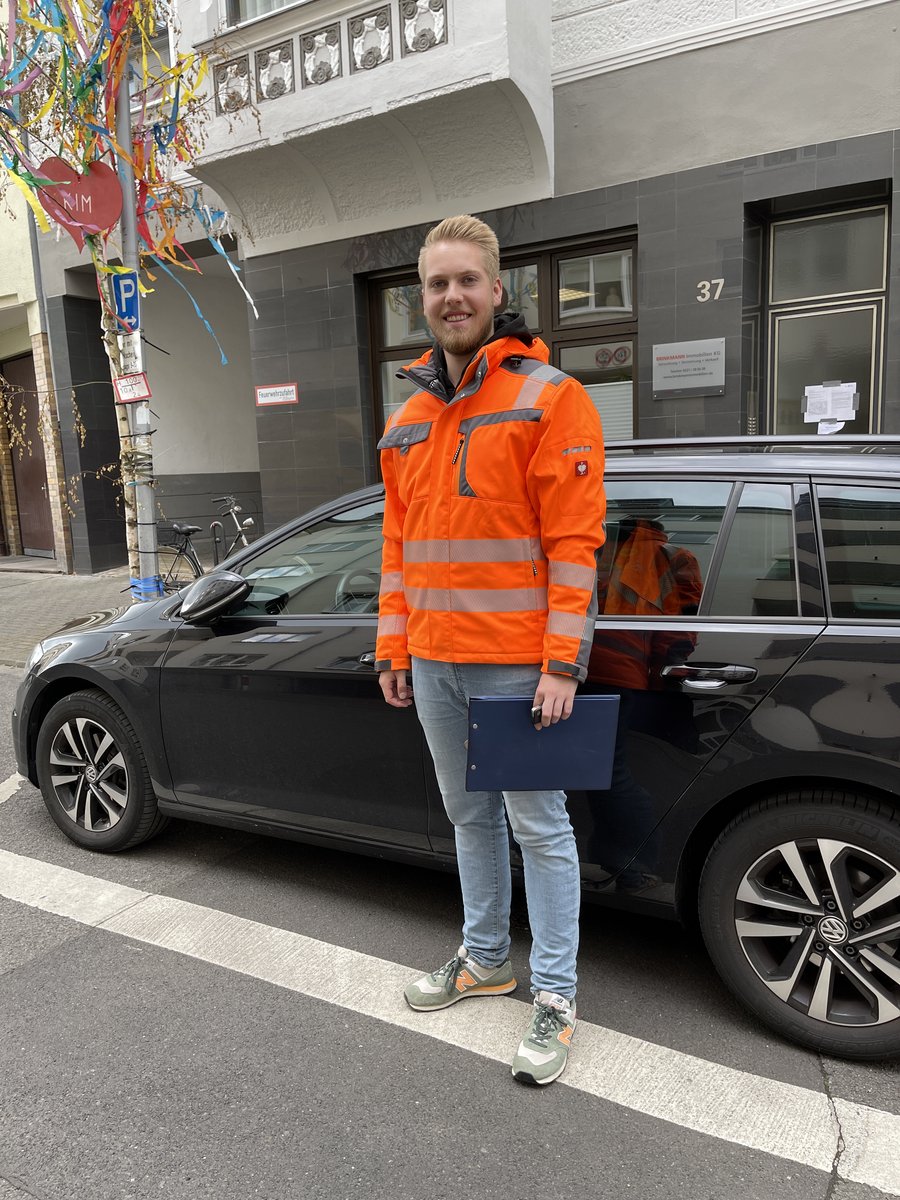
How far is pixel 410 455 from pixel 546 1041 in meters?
1.60

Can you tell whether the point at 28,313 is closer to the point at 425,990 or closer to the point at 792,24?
the point at 792,24

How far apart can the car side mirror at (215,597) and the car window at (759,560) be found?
166 centimetres

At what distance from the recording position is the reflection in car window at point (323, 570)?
3.16 metres

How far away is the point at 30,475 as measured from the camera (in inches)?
594

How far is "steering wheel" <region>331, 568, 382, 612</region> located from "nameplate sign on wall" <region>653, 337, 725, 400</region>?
19.0 feet

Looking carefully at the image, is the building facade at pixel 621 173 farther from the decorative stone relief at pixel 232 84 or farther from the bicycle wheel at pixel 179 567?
the bicycle wheel at pixel 179 567

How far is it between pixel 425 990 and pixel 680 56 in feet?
26.5

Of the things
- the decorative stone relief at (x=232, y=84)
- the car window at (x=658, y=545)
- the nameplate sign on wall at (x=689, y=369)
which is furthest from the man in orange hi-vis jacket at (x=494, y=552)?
the decorative stone relief at (x=232, y=84)

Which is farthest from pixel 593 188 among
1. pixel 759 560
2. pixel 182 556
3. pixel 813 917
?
pixel 813 917

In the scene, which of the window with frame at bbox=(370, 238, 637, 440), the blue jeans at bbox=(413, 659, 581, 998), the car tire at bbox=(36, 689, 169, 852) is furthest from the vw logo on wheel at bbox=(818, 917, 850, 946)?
the window with frame at bbox=(370, 238, 637, 440)

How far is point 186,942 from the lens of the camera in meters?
3.12

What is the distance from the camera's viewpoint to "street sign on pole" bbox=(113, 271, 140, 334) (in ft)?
21.1

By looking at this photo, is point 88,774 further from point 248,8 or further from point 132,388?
point 248,8

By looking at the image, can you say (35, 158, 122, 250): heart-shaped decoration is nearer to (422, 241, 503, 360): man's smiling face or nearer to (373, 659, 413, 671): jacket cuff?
(422, 241, 503, 360): man's smiling face
